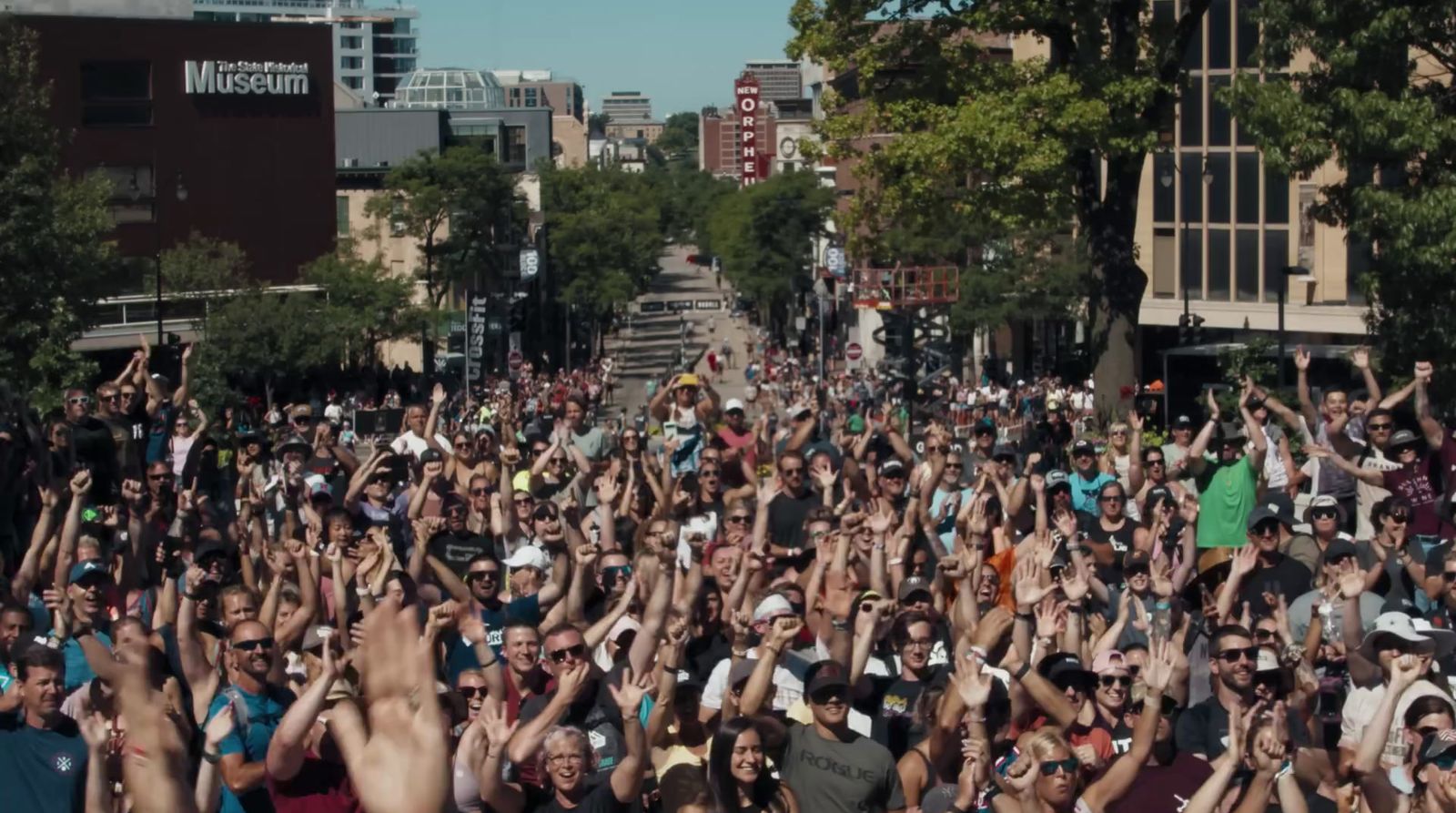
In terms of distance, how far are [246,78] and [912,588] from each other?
6471 cm

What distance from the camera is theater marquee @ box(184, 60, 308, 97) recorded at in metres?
70.5

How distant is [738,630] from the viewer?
9.09 meters

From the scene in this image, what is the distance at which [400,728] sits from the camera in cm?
578

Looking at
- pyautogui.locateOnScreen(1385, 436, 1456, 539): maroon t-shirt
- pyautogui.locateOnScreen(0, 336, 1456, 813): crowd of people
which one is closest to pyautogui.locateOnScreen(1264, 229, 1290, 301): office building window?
pyautogui.locateOnScreen(0, 336, 1456, 813): crowd of people

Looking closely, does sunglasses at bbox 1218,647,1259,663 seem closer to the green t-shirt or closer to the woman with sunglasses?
the woman with sunglasses

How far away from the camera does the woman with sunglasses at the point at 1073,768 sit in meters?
6.93

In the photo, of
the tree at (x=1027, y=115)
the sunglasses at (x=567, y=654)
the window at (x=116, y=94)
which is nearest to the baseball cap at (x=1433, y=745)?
the sunglasses at (x=567, y=654)

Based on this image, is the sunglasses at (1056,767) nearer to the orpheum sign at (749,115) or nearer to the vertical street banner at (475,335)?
the vertical street banner at (475,335)

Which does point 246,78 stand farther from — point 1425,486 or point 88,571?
point 88,571

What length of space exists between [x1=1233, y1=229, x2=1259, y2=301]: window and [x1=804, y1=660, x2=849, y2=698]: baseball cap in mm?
42723

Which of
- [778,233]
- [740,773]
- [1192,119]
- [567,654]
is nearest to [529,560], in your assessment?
[567,654]

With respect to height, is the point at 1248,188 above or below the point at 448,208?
below

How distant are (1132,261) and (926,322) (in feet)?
78.0

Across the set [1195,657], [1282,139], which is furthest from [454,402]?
[1195,657]
